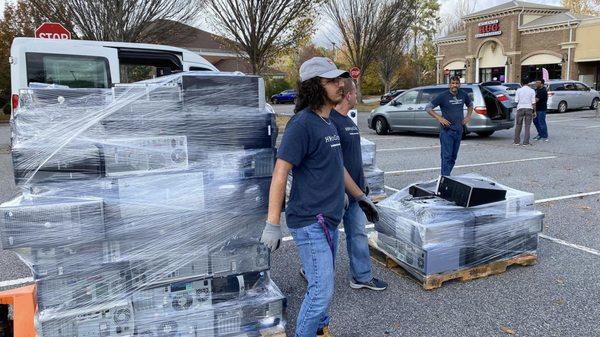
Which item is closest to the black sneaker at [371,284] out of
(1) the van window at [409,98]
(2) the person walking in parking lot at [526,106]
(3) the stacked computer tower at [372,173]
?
(3) the stacked computer tower at [372,173]

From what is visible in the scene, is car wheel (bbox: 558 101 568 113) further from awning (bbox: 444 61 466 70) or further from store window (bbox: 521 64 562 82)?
awning (bbox: 444 61 466 70)

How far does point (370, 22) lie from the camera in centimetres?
2548

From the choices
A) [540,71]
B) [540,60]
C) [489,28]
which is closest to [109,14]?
[540,71]

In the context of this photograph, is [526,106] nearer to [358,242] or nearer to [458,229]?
[458,229]

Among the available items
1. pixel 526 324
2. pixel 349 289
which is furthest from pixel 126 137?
pixel 526 324

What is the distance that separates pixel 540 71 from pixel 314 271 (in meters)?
37.3

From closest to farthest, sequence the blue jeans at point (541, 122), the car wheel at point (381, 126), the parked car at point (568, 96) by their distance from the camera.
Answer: the blue jeans at point (541, 122), the car wheel at point (381, 126), the parked car at point (568, 96)

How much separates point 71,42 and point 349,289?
618 cm

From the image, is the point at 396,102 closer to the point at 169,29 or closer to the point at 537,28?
the point at 169,29

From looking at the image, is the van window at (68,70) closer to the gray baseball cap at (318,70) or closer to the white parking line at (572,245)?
the gray baseball cap at (318,70)

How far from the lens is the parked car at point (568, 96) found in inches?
906

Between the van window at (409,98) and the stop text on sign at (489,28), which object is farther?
the stop text on sign at (489,28)

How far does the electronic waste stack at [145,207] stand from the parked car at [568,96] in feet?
76.9

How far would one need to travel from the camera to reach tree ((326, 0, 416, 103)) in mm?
24766
